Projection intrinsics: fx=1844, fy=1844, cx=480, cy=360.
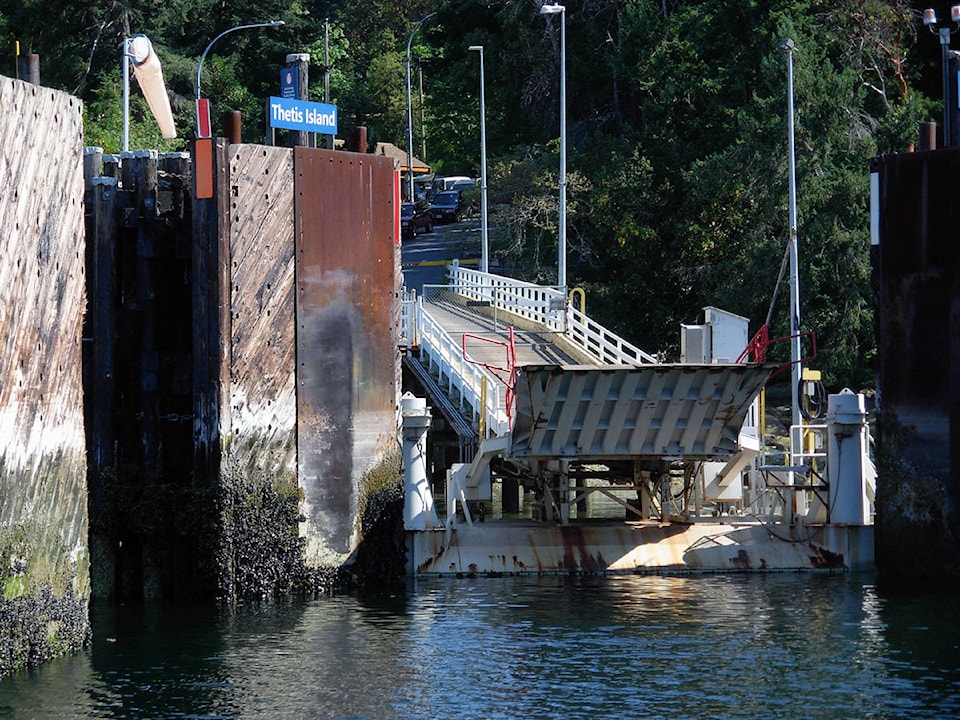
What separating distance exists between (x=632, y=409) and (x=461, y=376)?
37.8ft

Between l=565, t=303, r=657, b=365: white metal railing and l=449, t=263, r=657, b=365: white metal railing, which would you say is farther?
l=449, t=263, r=657, b=365: white metal railing

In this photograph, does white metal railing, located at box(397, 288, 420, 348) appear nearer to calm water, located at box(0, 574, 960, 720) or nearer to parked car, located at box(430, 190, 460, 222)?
calm water, located at box(0, 574, 960, 720)

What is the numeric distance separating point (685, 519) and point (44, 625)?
495 inches

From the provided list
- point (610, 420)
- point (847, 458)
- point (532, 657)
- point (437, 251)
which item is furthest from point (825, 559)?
point (437, 251)

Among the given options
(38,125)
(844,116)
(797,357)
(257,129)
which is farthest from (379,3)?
(38,125)

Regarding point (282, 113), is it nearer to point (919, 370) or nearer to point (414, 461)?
point (414, 461)

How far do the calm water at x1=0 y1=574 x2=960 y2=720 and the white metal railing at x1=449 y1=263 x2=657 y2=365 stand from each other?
40.9 feet

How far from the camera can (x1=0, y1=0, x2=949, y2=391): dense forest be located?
188 ft

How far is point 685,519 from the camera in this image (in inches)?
1208

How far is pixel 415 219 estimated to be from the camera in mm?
90062

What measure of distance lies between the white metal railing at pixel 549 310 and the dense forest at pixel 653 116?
849cm

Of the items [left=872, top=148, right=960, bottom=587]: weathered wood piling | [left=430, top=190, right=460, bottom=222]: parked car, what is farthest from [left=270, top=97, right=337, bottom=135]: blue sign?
[left=430, top=190, right=460, bottom=222]: parked car

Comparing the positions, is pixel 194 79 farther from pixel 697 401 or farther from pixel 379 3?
pixel 697 401

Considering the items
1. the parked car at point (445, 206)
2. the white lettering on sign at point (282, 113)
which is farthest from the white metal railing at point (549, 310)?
the parked car at point (445, 206)
